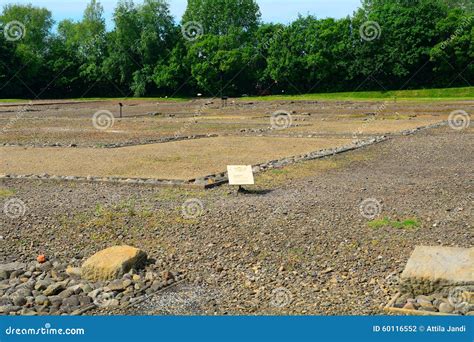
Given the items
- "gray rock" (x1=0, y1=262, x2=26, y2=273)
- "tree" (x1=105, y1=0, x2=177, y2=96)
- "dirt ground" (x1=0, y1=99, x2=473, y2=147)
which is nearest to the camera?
"gray rock" (x1=0, y1=262, x2=26, y2=273)

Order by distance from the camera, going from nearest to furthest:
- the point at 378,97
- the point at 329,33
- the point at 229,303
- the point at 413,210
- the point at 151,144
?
1. the point at 229,303
2. the point at 413,210
3. the point at 151,144
4. the point at 378,97
5. the point at 329,33

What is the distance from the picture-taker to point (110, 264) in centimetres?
821

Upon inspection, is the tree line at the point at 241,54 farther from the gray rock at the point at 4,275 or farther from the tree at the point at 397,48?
the gray rock at the point at 4,275

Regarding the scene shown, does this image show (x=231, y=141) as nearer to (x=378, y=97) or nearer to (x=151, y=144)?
(x=151, y=144)

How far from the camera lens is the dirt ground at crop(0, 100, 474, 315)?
7.59 m

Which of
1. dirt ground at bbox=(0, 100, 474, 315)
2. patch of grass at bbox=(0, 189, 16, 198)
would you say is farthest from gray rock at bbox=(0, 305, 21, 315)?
Result: patch of grass at bbox=(0, 189, 16, 198)

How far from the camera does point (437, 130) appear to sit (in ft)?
95.3

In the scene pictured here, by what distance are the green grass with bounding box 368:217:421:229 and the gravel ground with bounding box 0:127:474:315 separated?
119 mm

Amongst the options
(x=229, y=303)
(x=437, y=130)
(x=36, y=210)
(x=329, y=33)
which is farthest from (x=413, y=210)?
(x=329, y=33)

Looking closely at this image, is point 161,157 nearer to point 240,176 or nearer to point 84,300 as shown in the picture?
point 240,176

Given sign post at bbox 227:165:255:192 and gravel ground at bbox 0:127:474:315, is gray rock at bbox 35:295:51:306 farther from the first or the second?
sign post at bbox 227:165:255:192

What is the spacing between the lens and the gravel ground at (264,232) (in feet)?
24.7

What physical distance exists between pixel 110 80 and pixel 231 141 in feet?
189

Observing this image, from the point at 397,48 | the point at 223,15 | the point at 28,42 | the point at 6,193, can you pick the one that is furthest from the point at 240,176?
the point at 28,42
